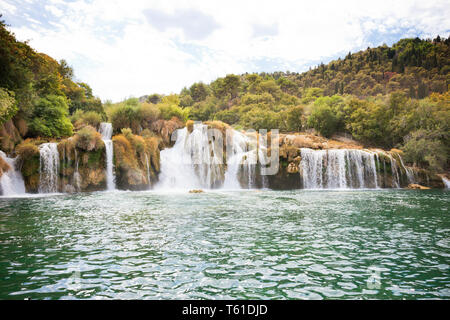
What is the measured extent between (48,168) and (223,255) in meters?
19.8

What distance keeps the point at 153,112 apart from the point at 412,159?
27434 millimetres

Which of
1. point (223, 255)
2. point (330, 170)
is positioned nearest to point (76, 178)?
point (223, 255)

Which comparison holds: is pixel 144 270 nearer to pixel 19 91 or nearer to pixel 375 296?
pixel 375 296

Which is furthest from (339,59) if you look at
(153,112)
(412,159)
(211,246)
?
(211,246)

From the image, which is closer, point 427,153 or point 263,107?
point 427,153

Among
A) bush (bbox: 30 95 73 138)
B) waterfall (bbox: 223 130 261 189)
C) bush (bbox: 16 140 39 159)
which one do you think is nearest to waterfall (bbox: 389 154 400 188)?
waterfall (bbox: 223 130 261 189)

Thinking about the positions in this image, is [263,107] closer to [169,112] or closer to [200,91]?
[169,112]

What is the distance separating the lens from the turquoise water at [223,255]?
5.27 m

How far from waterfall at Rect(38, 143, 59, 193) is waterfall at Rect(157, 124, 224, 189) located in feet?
27.4

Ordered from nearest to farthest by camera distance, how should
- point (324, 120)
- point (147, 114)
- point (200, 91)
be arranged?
point (147, 114) < point (324, 120) < point (200, 91)

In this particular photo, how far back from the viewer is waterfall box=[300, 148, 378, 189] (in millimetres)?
28845

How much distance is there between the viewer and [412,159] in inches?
1235

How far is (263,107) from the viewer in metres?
58.2

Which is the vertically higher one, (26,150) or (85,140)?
(85,140)
